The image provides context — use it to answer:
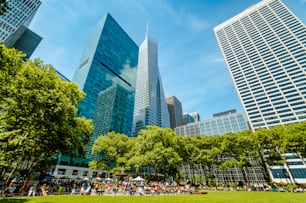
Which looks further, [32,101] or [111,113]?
[111,113]

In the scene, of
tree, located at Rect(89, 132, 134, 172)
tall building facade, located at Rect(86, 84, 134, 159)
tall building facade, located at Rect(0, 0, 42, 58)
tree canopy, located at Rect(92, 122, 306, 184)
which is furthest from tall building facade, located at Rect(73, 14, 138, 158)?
tall building facade, located at Rect(0, 0, 42, 58)

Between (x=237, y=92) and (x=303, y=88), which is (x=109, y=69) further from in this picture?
(x=303, y=88)

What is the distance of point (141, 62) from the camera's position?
14500 cm

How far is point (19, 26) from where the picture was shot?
84188 mm

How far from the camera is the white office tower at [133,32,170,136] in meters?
116

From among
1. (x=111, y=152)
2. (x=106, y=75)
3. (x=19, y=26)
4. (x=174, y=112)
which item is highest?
(x=19, y=26)

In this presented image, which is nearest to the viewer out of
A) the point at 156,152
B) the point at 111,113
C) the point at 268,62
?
the point at 156,152

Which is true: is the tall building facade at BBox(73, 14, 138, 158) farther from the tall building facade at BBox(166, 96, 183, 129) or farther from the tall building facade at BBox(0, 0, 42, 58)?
the tall building facade at BBox(166, 96, 183, 129)

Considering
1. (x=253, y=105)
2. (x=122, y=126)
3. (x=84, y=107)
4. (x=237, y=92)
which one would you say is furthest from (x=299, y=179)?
(x=84, y=107)

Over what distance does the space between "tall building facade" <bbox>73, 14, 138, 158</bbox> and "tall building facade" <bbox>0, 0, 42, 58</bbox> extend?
37.7 m

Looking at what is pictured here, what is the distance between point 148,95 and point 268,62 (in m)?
86.3

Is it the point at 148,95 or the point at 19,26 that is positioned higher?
the point at 19,26

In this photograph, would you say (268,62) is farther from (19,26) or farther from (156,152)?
(19,26)

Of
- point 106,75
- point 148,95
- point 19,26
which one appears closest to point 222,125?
point 148,95
